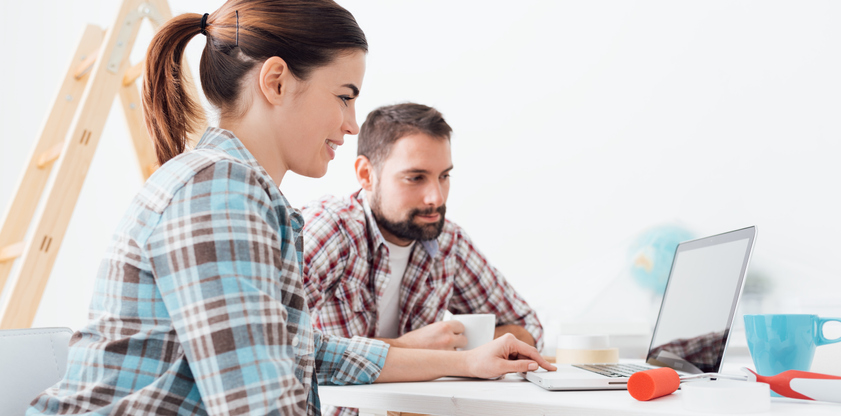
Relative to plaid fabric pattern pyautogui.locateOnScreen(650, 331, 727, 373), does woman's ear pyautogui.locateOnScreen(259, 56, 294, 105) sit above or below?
above

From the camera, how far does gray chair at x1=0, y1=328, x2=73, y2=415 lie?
30.5 inches

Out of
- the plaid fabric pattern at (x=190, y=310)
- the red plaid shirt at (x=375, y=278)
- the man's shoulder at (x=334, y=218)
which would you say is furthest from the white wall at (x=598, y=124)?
the plaid fabric pattern at (x=190, y=310)

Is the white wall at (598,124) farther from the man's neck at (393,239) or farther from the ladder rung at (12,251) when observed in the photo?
the ladder rung at (12,251)

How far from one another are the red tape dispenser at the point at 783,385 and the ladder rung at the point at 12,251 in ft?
5.33

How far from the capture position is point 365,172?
1708 mm

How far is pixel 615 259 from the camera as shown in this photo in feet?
6.81

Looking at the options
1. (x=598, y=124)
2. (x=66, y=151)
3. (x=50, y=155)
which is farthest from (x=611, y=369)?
(x=50, y=155)

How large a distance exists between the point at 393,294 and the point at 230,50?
0.92 m

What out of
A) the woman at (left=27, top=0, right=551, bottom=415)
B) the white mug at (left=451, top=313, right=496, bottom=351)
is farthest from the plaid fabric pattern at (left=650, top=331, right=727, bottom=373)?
the woman at (left=27, top=0, right=551, bottom=415)

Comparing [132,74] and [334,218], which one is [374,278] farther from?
[132,74]

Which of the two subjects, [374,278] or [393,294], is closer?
[374,278]

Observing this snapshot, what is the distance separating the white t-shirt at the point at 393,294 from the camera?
5.23 feet

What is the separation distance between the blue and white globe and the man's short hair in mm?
815

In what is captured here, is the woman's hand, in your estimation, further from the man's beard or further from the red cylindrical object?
the man's beard
